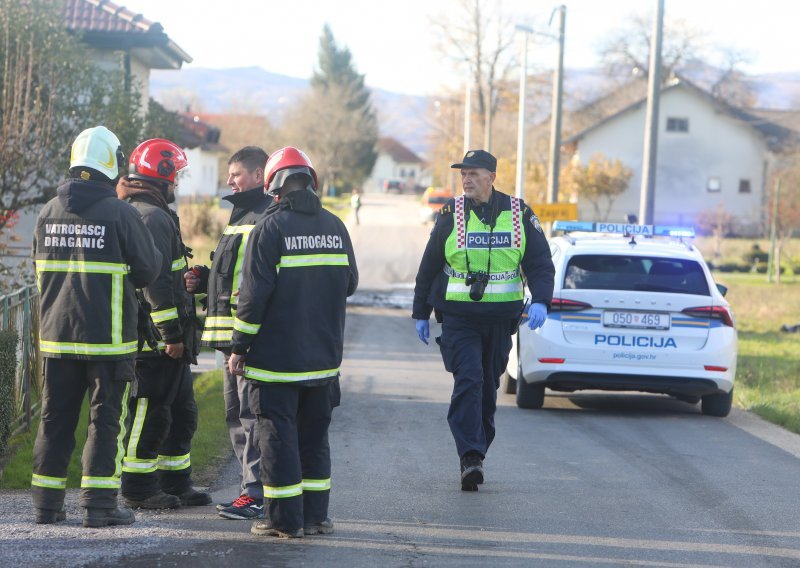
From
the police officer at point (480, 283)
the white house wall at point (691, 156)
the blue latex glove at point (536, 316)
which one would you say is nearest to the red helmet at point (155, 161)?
the police officer at point (480, 283)

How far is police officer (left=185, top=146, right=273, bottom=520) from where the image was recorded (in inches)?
239

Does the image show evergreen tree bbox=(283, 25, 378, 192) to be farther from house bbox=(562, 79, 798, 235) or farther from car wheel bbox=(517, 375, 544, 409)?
car wheel bbox=(517, 375, 544, 409)

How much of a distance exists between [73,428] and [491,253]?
277cm

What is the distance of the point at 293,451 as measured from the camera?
583 cm

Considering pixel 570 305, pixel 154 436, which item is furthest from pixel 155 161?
pixel 570 305

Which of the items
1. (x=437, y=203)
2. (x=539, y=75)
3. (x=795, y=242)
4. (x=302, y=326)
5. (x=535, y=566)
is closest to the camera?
(x=535, y=566)

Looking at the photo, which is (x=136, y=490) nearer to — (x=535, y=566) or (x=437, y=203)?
(x=535, y=566)

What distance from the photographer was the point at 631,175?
6344cm

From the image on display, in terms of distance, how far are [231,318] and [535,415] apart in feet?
17.2

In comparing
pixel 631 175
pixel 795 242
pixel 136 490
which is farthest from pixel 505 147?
pixel 136 490

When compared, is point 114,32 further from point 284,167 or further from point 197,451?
point 284,167

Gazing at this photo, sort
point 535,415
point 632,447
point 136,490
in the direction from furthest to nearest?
point 535,415
point 632,447
point 136,490

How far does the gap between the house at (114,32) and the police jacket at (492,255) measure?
13418 millimetres

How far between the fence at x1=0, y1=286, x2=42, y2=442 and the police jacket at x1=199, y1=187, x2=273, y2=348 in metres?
2.38
